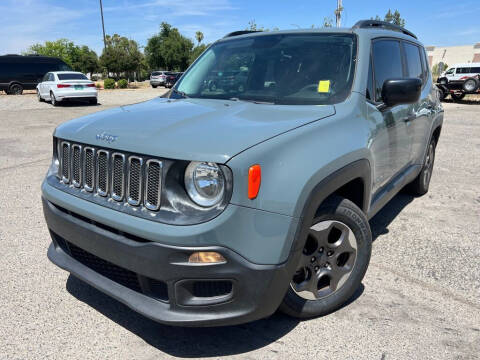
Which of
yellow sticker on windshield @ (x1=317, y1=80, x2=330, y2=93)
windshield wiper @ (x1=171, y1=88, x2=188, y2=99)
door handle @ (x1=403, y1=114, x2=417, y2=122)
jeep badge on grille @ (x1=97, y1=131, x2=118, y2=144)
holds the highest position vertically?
yellow sticker on windshield @ (x1=317, y1=80, x2=330, y2=93)

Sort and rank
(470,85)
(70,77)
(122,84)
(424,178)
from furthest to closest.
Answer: (122,84), (470,85), (70,77), (424,178)

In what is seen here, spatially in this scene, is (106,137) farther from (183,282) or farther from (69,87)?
(69,87)

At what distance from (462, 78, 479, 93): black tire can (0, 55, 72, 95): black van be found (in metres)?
22.3

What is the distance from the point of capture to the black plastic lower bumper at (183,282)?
1995 mm

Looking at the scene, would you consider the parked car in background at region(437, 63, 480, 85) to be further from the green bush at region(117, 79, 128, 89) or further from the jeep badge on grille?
the green bush at region(117, 79, 128, 89)

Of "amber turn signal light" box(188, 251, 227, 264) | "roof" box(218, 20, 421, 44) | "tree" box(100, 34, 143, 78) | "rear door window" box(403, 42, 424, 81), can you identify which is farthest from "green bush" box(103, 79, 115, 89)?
"amber turn signal light" box(188, 251, 227, 264)

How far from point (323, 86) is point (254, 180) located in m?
1.31

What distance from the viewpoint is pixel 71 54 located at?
237 ft

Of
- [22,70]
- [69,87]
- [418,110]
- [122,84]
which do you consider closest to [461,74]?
[69,87]

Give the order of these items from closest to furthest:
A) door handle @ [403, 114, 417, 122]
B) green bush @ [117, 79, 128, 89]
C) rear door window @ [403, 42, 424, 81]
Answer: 1. door handle @ [403, 114, 417, 122]
2. rear door window @ [403, 42, 424, 81]
3. green bush @ [117, 79, 128, 89]

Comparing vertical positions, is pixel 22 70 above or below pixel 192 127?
above

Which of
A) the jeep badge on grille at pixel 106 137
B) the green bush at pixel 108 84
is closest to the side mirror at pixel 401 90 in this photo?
the jeep badge on grille at pixel 106 137

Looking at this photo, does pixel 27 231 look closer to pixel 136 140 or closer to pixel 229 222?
pixel 136 140

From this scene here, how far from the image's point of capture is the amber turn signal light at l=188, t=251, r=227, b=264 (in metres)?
1.98
